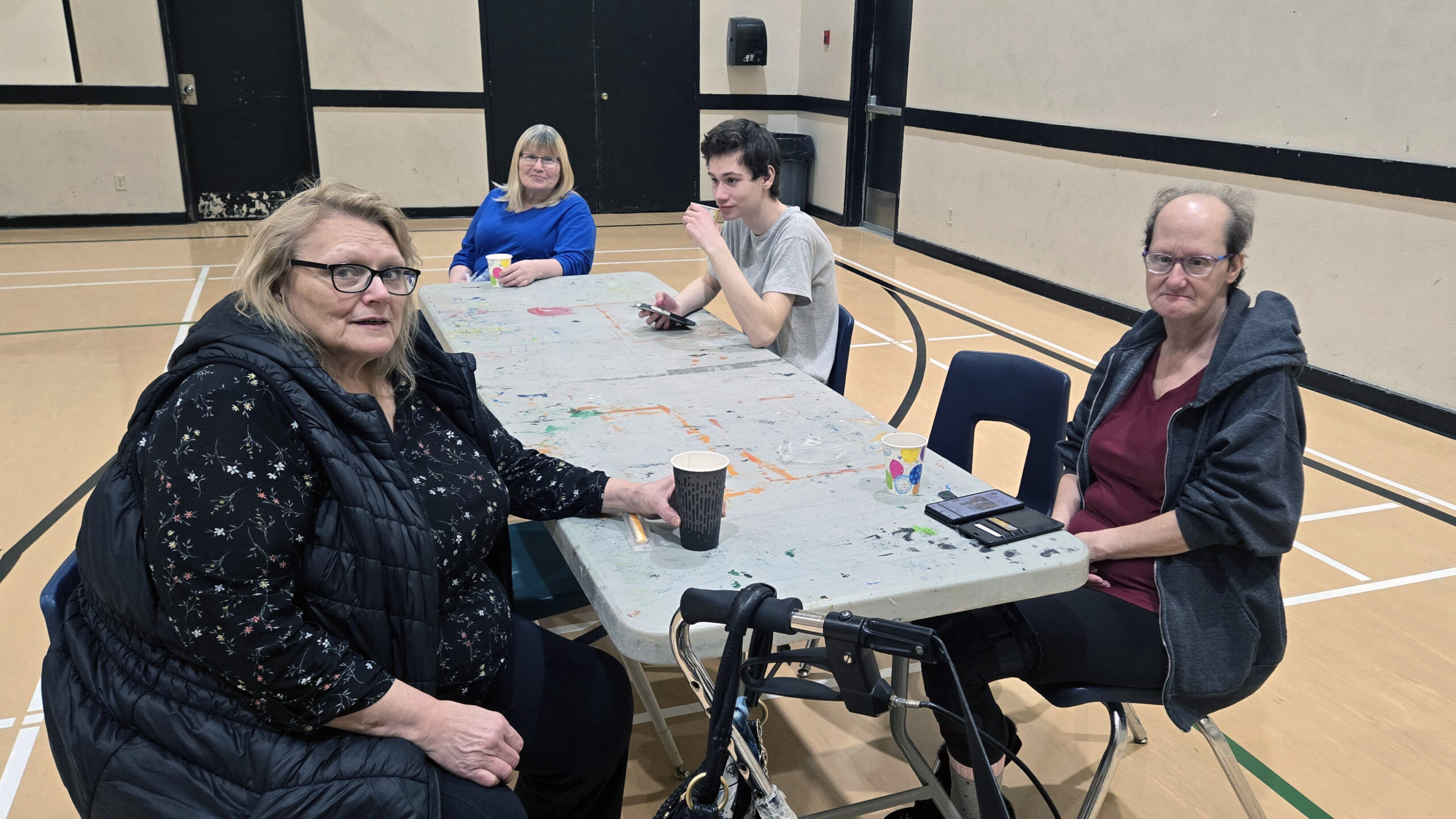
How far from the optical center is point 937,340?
5.90 m

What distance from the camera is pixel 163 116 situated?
8953 millimetres

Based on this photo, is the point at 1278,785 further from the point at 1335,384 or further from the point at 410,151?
the point at 410,151

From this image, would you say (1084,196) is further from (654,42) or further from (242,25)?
(242,25)

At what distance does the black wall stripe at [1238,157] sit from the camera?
445cm

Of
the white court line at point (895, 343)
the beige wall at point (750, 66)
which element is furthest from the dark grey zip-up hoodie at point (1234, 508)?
the beige wall at point (750, 66)

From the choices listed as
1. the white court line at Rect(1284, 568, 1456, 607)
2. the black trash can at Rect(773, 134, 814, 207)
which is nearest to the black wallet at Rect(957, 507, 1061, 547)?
the white court line at Rect(1284, 568, 1456, 607)

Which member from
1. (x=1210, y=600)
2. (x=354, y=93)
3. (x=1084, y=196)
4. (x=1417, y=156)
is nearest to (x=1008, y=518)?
(x=1210, y=600)

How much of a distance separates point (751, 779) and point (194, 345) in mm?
1030

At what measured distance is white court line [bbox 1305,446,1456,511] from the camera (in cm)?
376

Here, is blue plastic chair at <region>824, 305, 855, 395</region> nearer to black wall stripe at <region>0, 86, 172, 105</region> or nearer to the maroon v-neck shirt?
the maroon v-neck shirt

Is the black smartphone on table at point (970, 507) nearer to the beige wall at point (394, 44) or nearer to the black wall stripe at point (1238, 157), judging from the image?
the black wall stripe at point (1238, 157)

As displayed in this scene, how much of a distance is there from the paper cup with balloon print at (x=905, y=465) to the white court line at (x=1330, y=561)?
86.0 inches

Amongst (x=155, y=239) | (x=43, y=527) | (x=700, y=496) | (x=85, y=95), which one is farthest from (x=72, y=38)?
(x=700, y=496)

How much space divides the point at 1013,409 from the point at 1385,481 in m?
2.45
